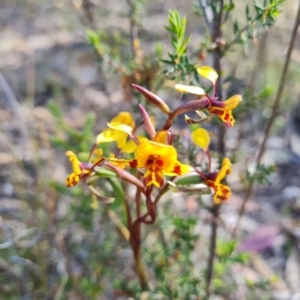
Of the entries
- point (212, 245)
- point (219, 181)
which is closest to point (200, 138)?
point (219, 181)

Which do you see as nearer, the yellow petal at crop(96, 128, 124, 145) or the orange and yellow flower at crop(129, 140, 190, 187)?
the orange and yellow flower at crop(129, 140, 190, 187)

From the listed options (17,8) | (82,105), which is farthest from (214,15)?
(17,8)

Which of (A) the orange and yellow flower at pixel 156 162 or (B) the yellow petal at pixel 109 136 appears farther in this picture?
(B) the yellow petal at pixel 109 136

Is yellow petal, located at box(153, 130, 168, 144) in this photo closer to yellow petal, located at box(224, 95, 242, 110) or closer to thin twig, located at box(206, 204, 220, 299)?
yellow petal, located at box(224, 95, 242, 110)

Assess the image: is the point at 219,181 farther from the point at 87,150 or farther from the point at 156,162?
the point at 87,150

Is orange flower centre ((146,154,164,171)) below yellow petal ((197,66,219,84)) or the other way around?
below

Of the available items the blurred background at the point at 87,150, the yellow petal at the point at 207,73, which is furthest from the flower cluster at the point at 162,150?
the blurred background at the point at 87,150

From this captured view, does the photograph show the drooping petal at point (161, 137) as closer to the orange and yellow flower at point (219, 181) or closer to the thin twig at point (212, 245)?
the orange and yellow flower at point (219, 181)

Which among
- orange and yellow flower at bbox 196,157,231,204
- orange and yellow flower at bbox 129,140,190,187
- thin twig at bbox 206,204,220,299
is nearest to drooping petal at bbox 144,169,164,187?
orange and yellow flower at bbox 129,140,190,187
